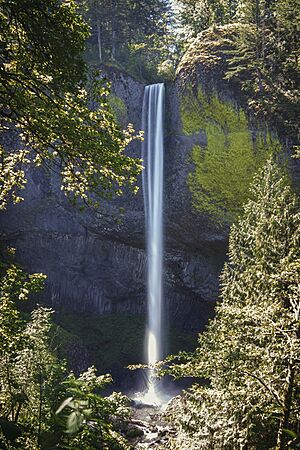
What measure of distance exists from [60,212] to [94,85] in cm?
2064

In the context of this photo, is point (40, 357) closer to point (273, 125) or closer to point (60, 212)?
point (273, 125)

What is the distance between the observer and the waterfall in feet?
77.0

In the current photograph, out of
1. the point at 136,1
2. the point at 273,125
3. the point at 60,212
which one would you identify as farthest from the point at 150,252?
the point at 136,1

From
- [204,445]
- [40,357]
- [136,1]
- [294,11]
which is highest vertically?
[136,1]

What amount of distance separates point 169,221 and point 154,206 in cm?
136

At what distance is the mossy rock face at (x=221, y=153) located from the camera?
20.0 metres

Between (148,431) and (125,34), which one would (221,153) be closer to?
(148,431)

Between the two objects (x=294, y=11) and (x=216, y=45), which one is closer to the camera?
(x=294, y=11)

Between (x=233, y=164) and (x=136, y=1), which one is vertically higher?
(x=136, y=1)

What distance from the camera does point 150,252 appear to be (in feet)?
79.9

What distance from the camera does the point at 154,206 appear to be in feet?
77.4

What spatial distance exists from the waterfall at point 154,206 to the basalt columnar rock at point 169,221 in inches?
19.0

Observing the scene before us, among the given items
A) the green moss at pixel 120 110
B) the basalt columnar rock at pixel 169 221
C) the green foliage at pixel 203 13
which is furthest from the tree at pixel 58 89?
the green foliage at pixel 203 13

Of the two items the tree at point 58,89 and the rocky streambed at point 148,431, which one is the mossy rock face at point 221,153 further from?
the tree at point 58,89
